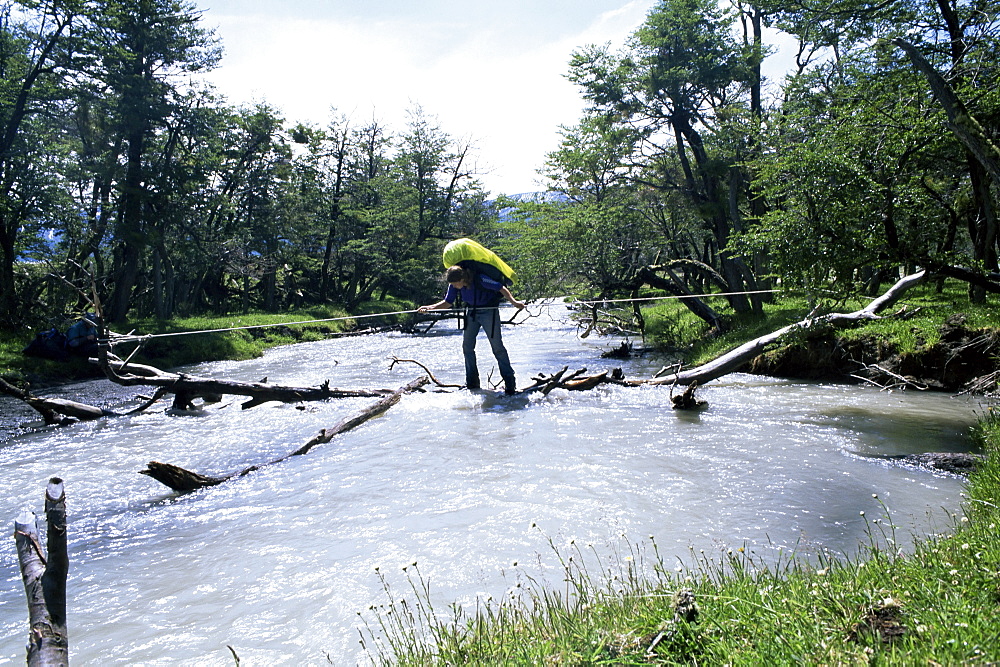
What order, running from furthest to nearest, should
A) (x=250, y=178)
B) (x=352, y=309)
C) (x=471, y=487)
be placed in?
(x=352, y=309) < (x=250, y=178) < (x=471, y=487)

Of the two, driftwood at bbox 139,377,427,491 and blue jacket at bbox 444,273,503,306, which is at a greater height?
blue jacket at bbox 444,273,503,306

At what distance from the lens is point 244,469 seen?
6902mm

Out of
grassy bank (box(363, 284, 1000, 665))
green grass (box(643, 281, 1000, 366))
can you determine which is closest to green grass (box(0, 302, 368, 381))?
green grass (box(643, 281, 1000, 366))

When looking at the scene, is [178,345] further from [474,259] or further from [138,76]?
[474,259]

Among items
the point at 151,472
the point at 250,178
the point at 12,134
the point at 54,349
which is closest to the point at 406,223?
the point at 250,178

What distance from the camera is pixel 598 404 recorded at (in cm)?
1009

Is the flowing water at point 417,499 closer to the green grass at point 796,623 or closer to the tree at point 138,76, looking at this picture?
the green grass at point 796,623

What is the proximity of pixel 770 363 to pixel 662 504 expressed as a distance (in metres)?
8.97

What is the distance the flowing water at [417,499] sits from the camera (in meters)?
3.95

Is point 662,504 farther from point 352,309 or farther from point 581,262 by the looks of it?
point 352,309

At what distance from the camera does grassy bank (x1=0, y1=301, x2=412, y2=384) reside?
1567cm

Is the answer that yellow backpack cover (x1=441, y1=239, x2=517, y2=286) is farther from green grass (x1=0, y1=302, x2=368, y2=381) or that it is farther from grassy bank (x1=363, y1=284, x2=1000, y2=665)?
green grass (x1=0, y1=302, x2=368, y2=381)

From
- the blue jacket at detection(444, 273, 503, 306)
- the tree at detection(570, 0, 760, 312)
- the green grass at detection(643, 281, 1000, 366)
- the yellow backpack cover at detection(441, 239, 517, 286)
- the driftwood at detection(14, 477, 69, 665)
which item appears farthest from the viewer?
the tree at detection(570, 0, 760, 312)

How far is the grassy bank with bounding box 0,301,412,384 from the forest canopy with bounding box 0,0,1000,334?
96.8 inches
